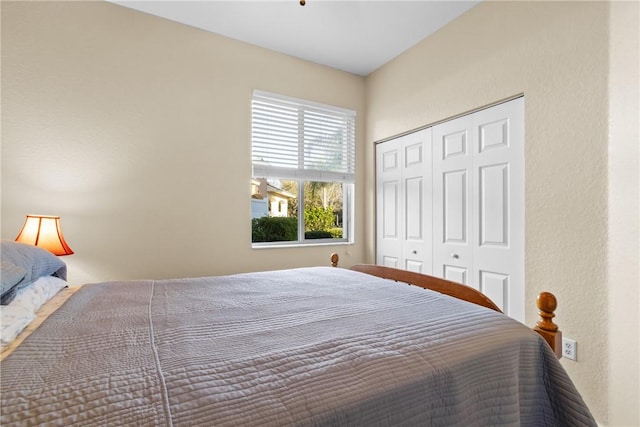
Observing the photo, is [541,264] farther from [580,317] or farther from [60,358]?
[60,358]

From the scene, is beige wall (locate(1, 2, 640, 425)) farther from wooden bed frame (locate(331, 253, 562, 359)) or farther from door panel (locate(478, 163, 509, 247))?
wooden bed frame (locate(331, 253, 562, 359))

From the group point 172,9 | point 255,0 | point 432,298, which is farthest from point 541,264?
point 172,9

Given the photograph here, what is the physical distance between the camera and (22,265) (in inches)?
47.9

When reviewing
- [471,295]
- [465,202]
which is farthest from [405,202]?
[471,295]

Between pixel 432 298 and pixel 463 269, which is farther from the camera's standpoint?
pixel 463 269

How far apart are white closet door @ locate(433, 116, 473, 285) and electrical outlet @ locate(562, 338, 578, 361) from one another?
668 millimetres

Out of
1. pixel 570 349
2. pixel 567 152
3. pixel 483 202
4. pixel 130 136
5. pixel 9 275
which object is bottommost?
pixel 570 349

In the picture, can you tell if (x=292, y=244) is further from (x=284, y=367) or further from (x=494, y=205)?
(x=284, y=367)

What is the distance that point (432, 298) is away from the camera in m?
1.24

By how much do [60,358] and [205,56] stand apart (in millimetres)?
2541

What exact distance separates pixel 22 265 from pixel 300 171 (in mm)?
2179

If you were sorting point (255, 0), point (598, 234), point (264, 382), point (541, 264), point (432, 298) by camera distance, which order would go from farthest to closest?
1. point (255, 0)
2. point (541, 264)
3. point (598, 234)
4. point (432, 298)
5. point (264, 382)

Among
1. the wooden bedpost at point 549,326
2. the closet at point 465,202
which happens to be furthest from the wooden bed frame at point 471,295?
the closet at point 465,202

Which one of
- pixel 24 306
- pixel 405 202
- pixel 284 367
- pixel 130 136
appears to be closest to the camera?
pixel 284 367
